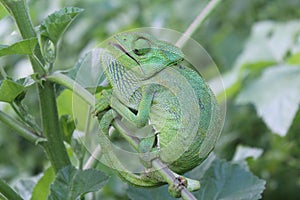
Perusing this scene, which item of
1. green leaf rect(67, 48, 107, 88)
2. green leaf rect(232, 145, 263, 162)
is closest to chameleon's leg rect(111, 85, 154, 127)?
green leaf rect(67, 48, 107, 88)

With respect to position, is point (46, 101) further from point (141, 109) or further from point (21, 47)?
point (141, 109)

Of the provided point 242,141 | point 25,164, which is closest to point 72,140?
point 242,141

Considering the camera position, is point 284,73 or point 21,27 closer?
point 21,27

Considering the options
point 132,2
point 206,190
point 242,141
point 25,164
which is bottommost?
point 242,141

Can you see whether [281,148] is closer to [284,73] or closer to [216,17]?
[284,73]

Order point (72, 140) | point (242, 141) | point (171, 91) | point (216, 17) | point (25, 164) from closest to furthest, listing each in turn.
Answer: point (171, 91)
point (72, 140)
point (242, 141)
point (25, 164)
point (216, 17)

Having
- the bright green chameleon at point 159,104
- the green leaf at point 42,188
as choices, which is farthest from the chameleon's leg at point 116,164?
the green leaf at point 42,188

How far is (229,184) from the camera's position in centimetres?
99

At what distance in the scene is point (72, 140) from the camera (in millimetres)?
973

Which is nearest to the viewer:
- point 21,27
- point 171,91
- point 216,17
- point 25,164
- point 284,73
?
point 171,91

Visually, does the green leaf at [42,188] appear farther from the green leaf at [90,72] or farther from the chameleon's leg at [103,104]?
the chameleon's leg at [103,104]

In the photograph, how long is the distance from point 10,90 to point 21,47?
0.21ft

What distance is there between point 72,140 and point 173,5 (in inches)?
74.6

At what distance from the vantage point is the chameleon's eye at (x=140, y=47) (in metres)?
0.74
